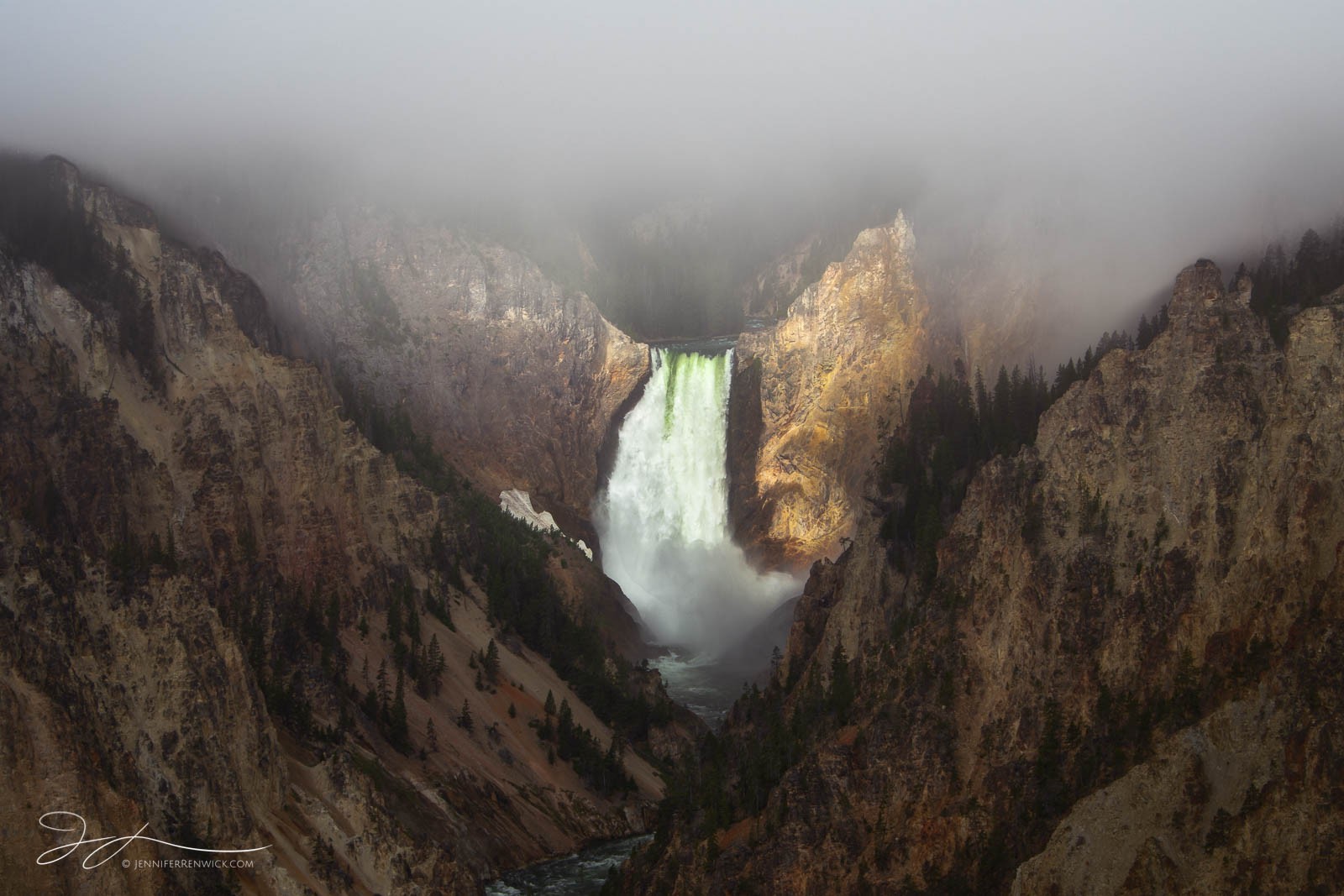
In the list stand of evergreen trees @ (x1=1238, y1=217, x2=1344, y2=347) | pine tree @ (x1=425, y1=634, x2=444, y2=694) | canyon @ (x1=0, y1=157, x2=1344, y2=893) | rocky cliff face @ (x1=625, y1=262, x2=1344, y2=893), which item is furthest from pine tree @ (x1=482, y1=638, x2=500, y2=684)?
stand of evergreen trees @ (x1=1238, y1=217, x2=1344, y2=347)

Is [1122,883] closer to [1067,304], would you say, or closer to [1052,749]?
[1052,749]

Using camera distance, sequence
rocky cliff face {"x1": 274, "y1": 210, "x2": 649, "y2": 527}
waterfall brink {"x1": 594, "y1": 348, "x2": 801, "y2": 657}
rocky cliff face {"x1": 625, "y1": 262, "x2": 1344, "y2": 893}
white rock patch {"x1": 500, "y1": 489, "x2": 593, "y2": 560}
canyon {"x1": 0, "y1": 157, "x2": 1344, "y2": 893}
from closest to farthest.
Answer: rocky cliff face {"x1": 625, "y1": 262, "x2": 1344, "y2": 893} < canyon {"x1": 0, "y1": 157, "x2": 1344, "y2": 893} < white rock patch {"x1": 500, "y1": 489, "x2": 593, "y2": 560} < rocky cliff face {"x1": 274, "y1": 210, "x2": 649, "y2": 527} < waterfall brink {"x1": 594, "y1": 348, "x2": 801, "y2": 657}

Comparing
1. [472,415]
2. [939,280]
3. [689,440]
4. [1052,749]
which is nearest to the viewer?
[1052,749]

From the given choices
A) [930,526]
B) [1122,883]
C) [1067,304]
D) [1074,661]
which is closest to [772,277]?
[1067,304]

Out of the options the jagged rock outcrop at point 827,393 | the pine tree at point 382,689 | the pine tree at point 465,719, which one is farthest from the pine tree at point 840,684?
the jagged rock outcrop at point 827,393

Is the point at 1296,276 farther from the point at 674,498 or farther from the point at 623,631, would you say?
the point at 674,498

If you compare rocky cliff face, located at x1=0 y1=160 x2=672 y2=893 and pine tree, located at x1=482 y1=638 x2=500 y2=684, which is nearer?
rocky cliff face, located at x1=0 y1=160 x2=672 y2=893

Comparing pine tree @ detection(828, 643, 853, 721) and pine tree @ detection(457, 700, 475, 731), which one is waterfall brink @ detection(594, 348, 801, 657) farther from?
pine tree @ detection(828, 643, 853, 721)
